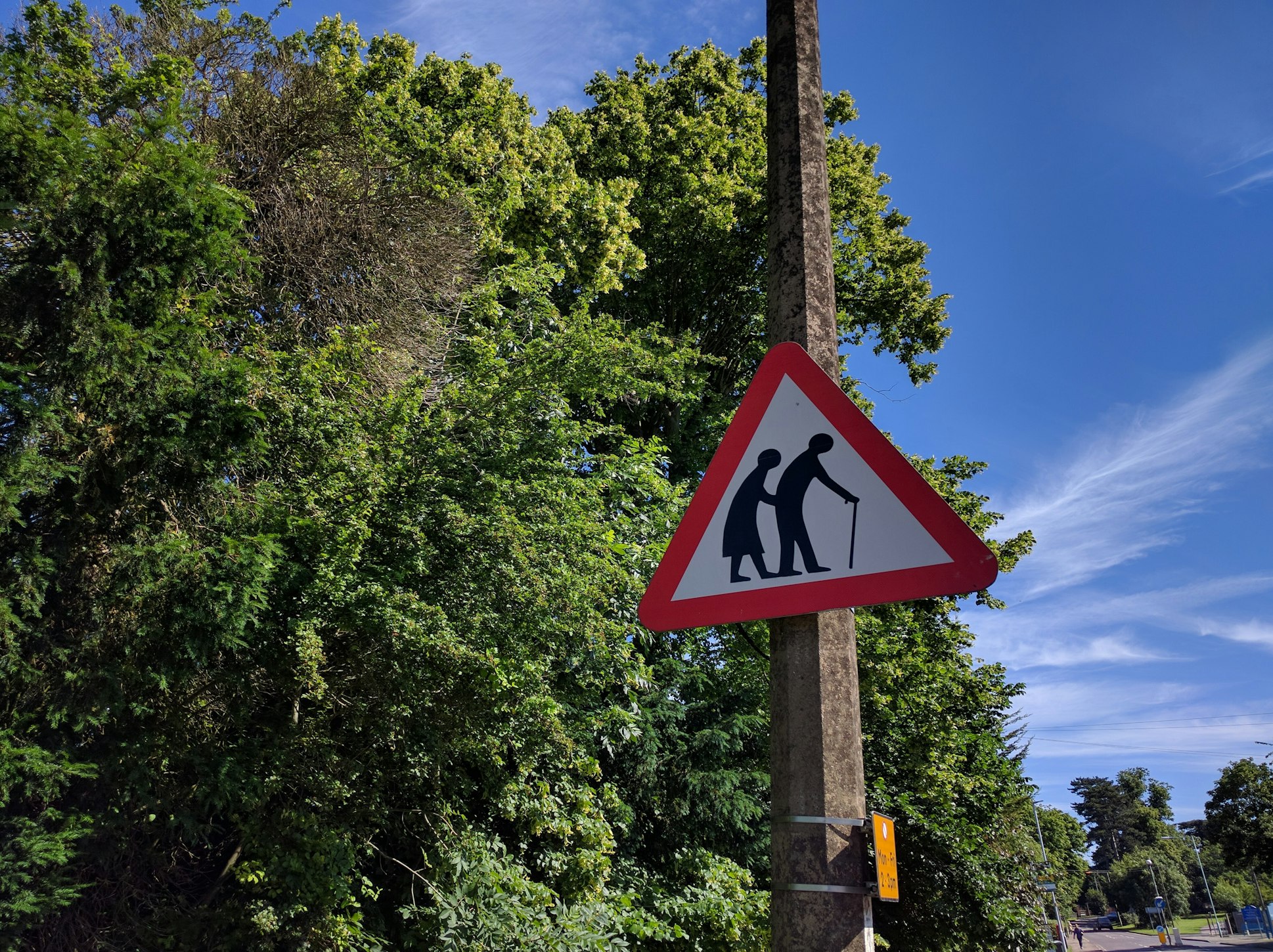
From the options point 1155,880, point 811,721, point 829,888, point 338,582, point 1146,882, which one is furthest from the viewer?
point 1146,882

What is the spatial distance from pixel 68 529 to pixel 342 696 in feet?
8.45

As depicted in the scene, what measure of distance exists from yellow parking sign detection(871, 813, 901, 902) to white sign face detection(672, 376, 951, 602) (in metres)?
0.54

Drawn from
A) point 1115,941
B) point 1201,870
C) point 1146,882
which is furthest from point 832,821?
point 1201,870

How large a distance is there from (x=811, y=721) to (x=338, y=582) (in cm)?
523

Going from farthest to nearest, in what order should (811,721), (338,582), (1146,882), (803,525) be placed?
(1146,882) → (338,582) → (803,525) → (811,721)

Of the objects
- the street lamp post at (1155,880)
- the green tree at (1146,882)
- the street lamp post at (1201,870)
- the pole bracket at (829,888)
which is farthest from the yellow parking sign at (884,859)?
the street lamp post at (1201,870)

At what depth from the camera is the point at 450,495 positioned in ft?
25.3

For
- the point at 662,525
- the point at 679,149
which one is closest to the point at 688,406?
the point at 662,525

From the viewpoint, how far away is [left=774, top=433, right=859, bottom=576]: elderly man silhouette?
200 cm

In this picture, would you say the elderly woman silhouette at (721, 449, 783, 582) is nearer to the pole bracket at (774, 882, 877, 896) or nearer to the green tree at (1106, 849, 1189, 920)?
the pole bracket at (774, 882, 877, 896)

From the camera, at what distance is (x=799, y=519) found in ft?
6.69

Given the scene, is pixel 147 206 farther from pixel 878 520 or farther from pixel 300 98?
pixel 878 520

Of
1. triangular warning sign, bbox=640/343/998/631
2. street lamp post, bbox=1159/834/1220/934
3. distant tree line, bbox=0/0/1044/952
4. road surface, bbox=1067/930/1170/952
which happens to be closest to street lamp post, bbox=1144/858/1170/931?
road surface, bbox=1067/930/1170/952

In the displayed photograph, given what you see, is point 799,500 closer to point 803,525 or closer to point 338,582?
point 803,525
